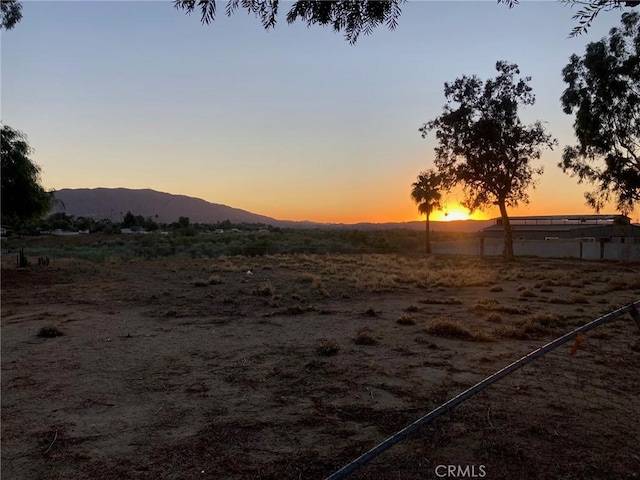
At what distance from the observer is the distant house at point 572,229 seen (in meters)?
44.8

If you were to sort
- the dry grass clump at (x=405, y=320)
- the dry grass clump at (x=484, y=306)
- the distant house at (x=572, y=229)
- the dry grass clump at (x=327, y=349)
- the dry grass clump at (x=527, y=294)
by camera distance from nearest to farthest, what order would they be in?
the dry grass clump at (x=327, y=349) < the dry grass clump at (x=405, y=320) < the dry grass clump at (x=484, y=306) < the dry grass clump at (x=527, y=294) < the distant house at (x=572, y=229)

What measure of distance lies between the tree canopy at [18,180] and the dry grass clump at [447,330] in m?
20.3

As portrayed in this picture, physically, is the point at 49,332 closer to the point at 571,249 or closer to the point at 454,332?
the point at 454,332

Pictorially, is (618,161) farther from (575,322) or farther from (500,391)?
(500,391)

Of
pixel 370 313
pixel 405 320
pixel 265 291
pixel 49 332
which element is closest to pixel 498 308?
pixel 405 320

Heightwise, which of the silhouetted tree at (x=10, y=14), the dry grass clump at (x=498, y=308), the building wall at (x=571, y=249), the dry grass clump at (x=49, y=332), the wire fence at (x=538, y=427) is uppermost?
the silhouetted tree at (x=10, y=14)

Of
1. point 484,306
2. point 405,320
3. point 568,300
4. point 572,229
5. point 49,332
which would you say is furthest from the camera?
point 572,229

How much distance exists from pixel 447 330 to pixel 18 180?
20.9 m

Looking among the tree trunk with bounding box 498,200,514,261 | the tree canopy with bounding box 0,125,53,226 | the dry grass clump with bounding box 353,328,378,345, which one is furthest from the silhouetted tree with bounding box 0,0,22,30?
the tree trunk with bounding box 498,200,514,261

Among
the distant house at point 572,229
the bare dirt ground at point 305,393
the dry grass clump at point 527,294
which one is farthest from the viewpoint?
the distant house at point 572,229

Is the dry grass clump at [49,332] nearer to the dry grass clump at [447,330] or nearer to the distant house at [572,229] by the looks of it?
the dry grass clump at [447,330]

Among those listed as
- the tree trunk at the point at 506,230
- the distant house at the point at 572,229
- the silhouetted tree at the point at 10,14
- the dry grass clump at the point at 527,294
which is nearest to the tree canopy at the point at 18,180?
the silhouetted tree at the point at 10,14

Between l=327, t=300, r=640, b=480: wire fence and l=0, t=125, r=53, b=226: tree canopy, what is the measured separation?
2300cm

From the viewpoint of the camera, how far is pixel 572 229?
5144 cm
